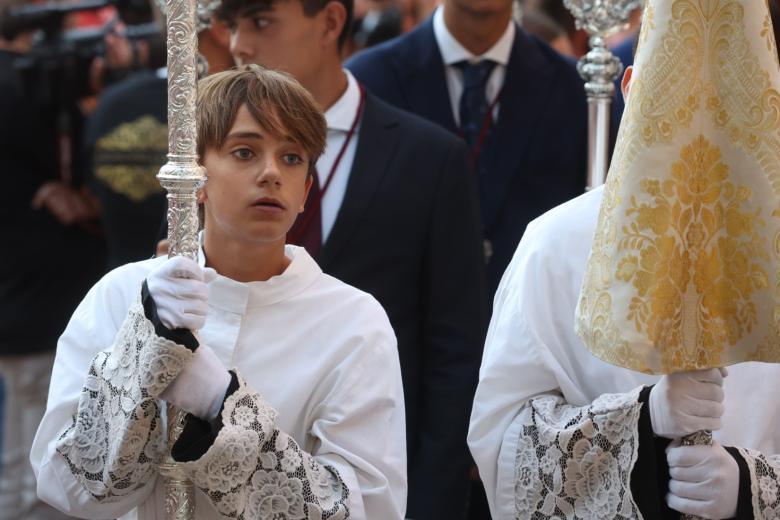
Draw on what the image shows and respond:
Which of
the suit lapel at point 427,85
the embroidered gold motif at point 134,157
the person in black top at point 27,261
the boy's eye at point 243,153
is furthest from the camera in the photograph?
the person in black top at point 27,261

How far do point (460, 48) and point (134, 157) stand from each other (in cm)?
144

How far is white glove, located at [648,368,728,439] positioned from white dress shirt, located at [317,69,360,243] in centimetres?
131

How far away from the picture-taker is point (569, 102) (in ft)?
15.1

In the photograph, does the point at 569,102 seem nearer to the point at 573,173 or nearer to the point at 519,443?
the point at 573,173

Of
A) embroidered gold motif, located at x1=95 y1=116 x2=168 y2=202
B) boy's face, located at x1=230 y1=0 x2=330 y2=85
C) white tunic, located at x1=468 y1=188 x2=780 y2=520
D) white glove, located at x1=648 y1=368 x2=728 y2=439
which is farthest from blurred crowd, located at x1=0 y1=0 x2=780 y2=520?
white glove, located at x1=648 y1=368 x2=728 y2=439

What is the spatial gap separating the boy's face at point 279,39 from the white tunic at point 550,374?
1.12 m

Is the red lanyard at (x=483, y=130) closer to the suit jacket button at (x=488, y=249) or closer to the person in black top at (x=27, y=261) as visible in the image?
the suit jacket button at (x=488, y=249)

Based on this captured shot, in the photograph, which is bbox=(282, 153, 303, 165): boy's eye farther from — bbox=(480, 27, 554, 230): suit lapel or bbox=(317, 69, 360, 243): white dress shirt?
bbox=(480, 27, 554, 230): suit lapel

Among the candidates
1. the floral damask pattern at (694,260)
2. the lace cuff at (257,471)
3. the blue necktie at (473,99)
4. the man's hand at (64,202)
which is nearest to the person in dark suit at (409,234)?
the blue necktie at (473,99)

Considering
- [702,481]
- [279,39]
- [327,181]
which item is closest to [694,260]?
[702,481]

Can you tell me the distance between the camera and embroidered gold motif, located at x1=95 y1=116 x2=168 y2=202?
550 centimetres

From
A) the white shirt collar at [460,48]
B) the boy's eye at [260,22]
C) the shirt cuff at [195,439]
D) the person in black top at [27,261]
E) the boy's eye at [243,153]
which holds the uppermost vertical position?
the boy's eye at [260,22]

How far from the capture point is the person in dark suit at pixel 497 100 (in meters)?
4.50

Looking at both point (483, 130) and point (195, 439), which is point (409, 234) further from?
point (195, 439)
